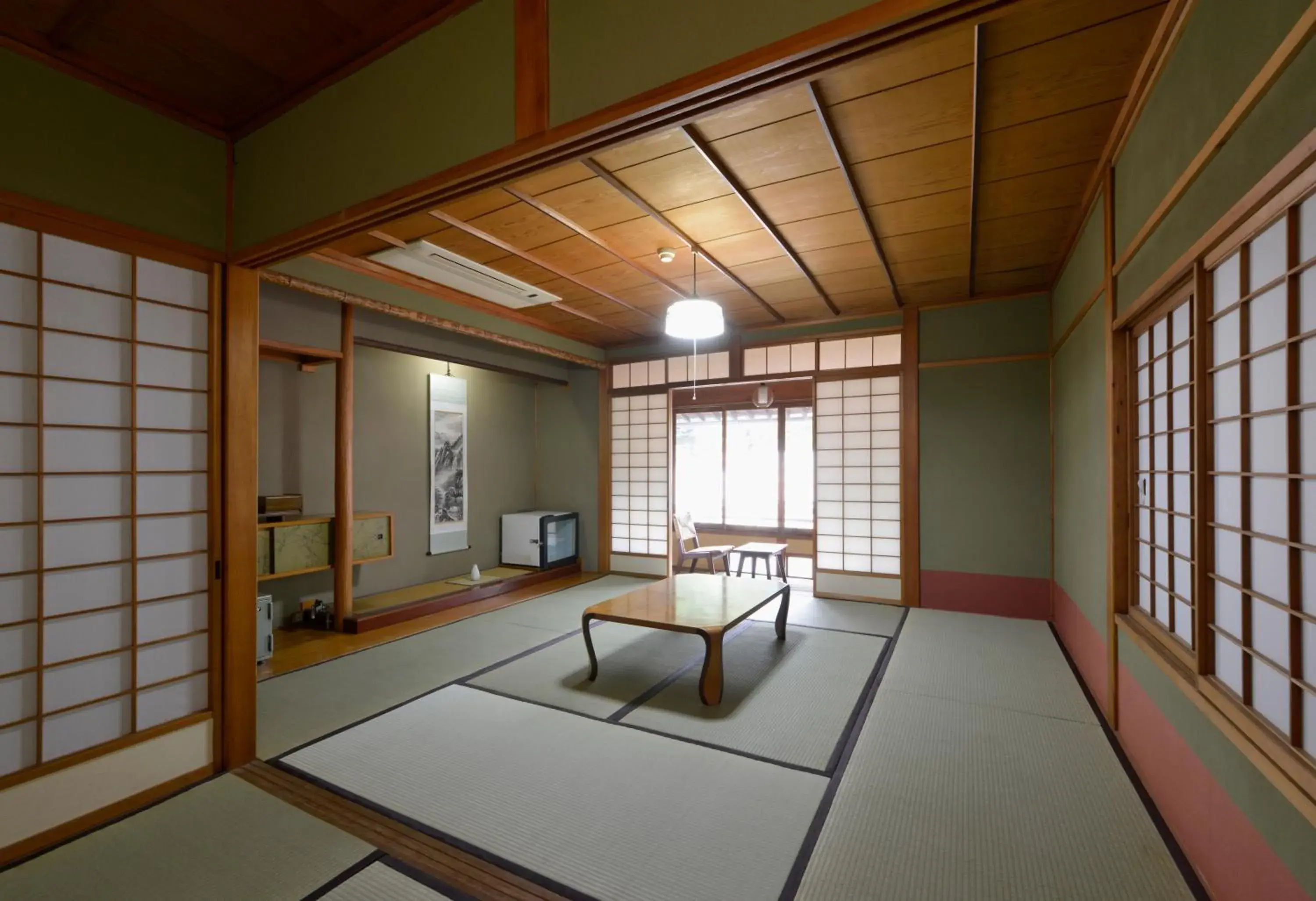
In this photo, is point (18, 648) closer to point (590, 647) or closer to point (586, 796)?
point (586, 796)

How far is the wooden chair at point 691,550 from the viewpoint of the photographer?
6.23 meters

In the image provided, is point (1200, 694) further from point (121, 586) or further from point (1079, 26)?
point (121, 586)

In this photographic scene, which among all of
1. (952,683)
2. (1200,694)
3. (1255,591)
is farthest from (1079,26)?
(952,683)

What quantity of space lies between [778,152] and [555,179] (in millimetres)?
1068

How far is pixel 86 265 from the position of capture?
203cm

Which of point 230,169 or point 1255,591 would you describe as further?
point 230,169

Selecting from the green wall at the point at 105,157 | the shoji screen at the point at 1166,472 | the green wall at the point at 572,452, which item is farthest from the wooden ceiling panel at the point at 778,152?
the green wall at the point at 572,452

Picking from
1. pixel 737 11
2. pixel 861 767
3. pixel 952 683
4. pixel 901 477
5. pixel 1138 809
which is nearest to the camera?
pixel 737 11

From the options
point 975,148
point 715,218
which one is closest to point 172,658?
point 715,218

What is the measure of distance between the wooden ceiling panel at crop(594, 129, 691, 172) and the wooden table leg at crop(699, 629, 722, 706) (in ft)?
7.54

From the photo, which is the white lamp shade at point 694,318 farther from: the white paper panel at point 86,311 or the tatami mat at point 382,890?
the tatami mat at point 382,890

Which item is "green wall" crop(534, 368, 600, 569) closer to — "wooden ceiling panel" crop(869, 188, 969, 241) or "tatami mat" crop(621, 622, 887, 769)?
"tatami mat" crop(621, 622, 887, 769)

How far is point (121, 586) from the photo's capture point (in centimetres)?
212

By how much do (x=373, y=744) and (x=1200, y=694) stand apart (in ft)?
10.0
